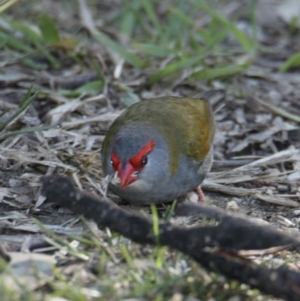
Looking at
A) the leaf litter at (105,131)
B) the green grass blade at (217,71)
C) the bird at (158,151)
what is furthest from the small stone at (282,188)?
the green grass blade at (217,71)

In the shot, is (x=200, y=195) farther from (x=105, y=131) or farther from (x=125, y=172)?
(x=105, y=131)

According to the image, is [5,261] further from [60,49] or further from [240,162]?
[60,49]

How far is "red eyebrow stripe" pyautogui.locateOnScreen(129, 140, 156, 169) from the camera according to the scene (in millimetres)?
4551

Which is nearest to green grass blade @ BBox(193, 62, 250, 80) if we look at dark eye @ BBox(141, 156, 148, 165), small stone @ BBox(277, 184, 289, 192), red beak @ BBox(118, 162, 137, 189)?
small stone @ BBox(277, 184, 289, 192)

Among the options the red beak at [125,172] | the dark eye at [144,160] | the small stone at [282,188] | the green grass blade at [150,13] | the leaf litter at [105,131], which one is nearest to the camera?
the red beak at [125,172]

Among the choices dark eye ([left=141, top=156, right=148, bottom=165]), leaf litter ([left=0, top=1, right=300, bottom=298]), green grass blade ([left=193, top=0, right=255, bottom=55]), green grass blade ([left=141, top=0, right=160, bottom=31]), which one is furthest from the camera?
green grass blade ([left=141, top=0, right=160, bottom=31])

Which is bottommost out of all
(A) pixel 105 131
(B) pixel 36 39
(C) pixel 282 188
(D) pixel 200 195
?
(C) pixel 282 188

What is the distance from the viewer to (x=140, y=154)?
461 centimetres

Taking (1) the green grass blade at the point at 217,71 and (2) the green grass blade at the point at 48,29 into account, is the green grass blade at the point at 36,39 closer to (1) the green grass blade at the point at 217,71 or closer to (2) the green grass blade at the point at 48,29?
(2) the green grass blade at the point at 48,29

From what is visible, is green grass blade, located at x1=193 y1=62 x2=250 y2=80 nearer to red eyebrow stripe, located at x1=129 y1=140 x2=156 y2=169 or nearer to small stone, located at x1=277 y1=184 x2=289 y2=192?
small stone, located at x1=277 y1=184 x2=289 y2=192

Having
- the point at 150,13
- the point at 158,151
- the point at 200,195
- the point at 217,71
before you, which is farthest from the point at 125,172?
the point at 150,13

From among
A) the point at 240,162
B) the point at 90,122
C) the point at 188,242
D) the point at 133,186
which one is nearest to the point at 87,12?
the point at 90,122

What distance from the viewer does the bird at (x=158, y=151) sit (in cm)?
461

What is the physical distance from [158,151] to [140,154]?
239 mm
